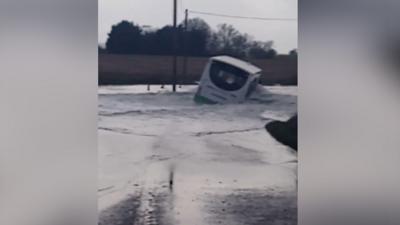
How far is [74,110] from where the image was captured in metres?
2.25

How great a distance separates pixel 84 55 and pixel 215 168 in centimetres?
81

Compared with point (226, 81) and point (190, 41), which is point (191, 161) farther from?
point (190, 41)

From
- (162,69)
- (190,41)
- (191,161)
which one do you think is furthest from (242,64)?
(191,161)

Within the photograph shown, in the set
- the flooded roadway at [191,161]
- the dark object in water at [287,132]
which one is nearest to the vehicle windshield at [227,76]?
the flooded roadway at [191,161]

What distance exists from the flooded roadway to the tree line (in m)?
0.20

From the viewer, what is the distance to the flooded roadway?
2.30m

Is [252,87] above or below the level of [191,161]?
above

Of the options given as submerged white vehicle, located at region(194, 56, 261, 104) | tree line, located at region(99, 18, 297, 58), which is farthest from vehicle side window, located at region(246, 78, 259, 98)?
tree line, located at region(99, 18, 297, 58)

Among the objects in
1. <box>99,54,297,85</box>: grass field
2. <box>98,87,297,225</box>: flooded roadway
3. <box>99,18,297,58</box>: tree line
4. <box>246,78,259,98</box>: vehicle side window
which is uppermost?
<box>99,18,297,58</box>: tree line

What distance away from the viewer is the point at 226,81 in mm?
2377

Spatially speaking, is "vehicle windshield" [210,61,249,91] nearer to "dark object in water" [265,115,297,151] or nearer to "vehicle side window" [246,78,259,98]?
"vehicle side window" [246,78,259,98]

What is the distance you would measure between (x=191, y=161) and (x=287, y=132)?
48 cm

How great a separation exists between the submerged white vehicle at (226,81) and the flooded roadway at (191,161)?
46 mm

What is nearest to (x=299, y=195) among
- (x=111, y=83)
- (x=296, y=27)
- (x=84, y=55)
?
(x=296, y=27)
